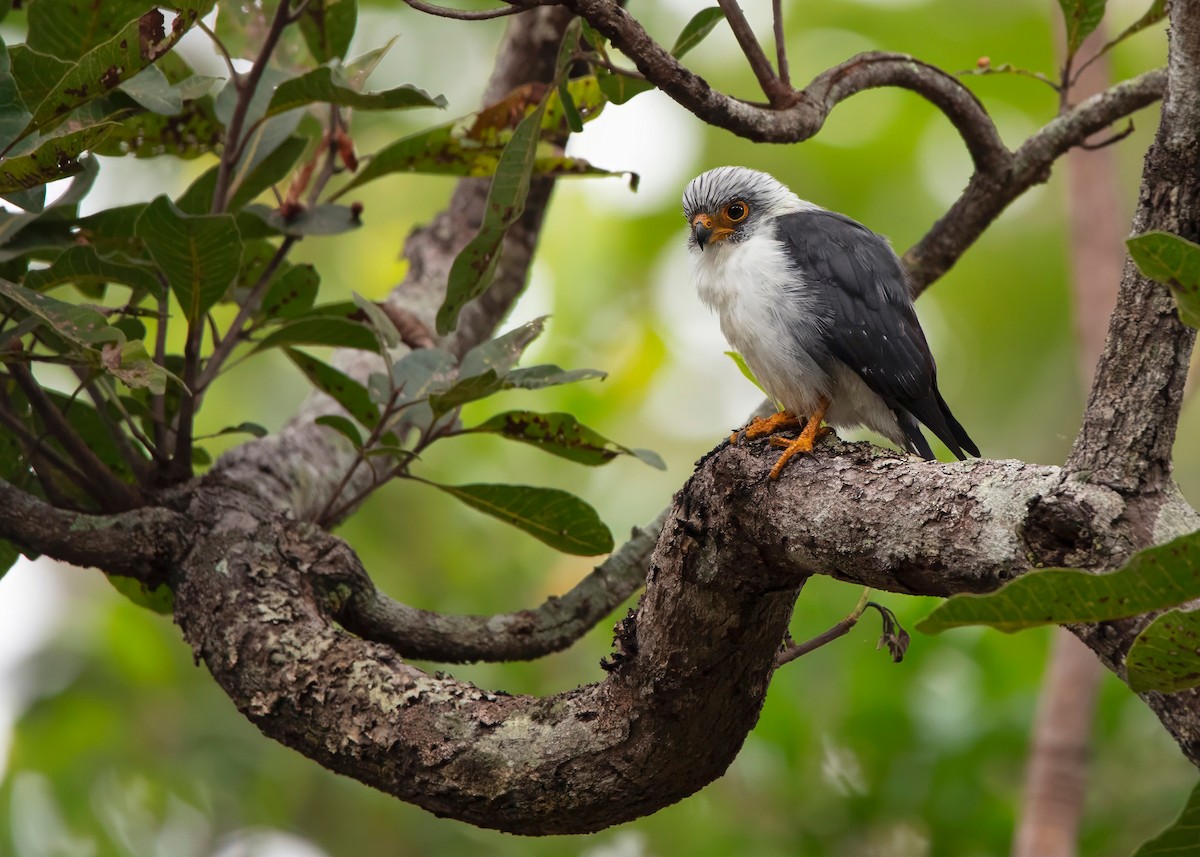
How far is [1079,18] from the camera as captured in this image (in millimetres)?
2822

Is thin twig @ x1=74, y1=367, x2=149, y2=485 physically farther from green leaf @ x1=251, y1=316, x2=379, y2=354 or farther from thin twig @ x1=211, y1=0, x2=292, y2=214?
thin twig @ x1=211, y1=0, x2=292, y2=214

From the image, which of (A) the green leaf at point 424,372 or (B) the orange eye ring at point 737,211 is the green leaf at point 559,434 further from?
(B) the orange eye ring at point 737,211

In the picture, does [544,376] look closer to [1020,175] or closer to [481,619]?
[481,619]

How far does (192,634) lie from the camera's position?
2.42m

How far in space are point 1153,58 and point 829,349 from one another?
5733mm

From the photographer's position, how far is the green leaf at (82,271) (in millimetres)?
2449

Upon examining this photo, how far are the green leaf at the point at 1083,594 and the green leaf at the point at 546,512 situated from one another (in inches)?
59.7

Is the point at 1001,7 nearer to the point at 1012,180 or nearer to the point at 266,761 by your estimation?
the point at 1012,180

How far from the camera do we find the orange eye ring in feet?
11.7

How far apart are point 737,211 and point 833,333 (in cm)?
89

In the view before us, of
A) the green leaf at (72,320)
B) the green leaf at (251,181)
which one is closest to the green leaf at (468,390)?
the green leaf at (72,320)

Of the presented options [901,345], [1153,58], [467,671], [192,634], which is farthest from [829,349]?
[1153,58]

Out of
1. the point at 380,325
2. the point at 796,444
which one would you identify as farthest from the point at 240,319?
the point at 796,444

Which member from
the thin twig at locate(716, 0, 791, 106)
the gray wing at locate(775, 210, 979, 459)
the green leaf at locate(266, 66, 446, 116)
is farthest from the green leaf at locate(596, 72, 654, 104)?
the gray wing at locate(775, 210, 979, 459)
